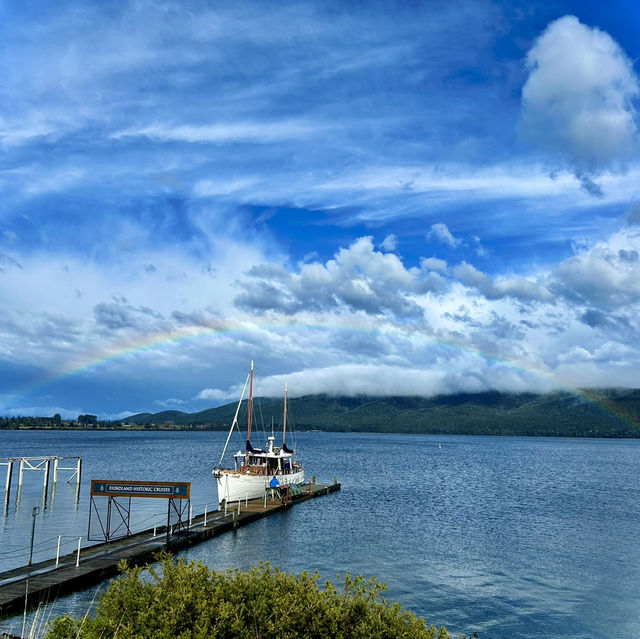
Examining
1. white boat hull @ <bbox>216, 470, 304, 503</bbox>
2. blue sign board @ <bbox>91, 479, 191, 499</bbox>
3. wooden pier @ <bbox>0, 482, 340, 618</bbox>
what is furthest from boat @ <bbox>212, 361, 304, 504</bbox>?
blue sign board @ <bbox>91, 479, 191, 499</bbox>

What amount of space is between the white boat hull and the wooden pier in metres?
11.7

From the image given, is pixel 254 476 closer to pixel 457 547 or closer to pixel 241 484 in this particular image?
pixel 241 484

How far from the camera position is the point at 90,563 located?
36469mm

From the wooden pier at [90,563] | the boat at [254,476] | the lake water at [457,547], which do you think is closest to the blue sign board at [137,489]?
the wooden pier at [90,563]

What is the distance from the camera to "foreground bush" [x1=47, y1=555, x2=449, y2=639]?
13266 mm

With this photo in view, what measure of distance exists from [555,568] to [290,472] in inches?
1697

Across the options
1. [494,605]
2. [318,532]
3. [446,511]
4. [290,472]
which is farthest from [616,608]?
[290,472]

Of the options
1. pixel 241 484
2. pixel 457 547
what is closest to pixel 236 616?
pixel 457 547

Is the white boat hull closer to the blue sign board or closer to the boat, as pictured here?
the boat

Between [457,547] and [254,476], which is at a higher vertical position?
[254,476]

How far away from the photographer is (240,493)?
72375 millimetres

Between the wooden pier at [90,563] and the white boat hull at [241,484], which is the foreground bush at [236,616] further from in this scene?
the white boat hull at [241,484]

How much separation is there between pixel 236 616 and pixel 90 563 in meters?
27.3

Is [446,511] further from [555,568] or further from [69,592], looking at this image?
[69,592]
